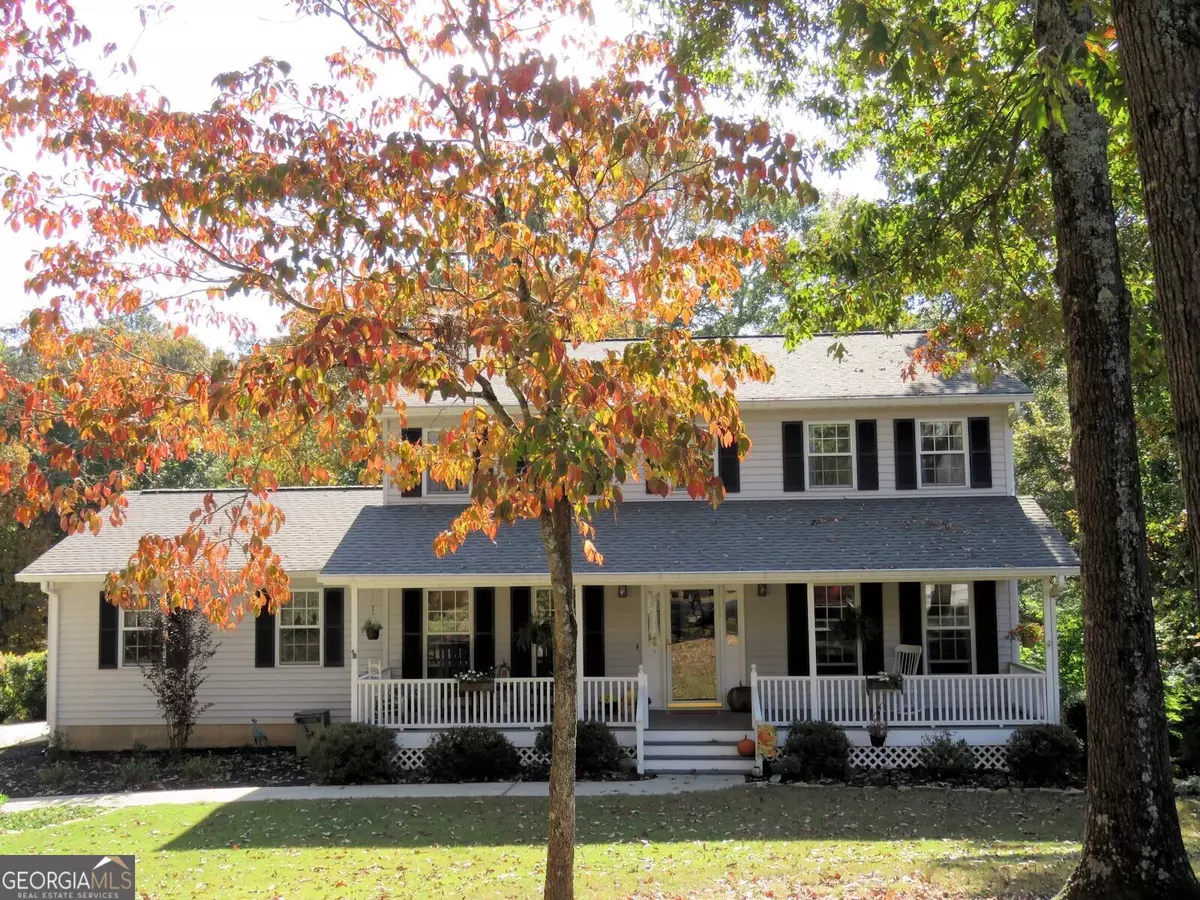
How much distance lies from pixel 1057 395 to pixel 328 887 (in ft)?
90.5

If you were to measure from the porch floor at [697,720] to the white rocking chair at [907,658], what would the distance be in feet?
8.49

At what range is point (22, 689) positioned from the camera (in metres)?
23.8

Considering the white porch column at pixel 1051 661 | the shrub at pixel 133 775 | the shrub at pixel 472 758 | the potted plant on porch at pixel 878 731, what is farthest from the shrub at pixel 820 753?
the shrub at pixel 133 775

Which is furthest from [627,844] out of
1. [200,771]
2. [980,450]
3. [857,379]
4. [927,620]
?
[857,379]

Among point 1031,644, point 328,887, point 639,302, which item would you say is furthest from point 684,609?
point 639,302

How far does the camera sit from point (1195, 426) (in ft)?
13.0

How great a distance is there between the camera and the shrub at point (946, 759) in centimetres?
1504

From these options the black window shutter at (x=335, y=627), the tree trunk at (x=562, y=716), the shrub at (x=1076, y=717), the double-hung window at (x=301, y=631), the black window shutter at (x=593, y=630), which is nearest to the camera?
the tree trunk at (x=562, y=716)

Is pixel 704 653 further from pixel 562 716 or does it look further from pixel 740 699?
pixel 562 716

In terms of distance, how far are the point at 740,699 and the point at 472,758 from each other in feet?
15.0

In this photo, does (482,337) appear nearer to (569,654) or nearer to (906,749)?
(569,654)

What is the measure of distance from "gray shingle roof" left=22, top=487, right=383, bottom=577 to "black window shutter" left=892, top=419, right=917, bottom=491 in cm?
975

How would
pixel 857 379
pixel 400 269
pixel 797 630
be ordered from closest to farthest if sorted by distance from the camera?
pixel 400 269, pixel 797 630, pixel 857 379

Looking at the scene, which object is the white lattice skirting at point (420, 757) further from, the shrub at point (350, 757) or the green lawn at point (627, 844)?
the green lawn at point (627, 844)
